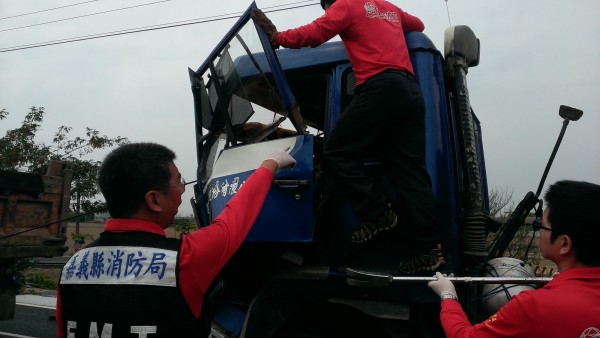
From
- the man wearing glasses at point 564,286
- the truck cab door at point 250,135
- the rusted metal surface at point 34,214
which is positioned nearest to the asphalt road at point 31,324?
the rusted metal surface at point 34,214

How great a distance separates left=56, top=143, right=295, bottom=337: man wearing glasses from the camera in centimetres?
150

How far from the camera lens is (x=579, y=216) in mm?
1638

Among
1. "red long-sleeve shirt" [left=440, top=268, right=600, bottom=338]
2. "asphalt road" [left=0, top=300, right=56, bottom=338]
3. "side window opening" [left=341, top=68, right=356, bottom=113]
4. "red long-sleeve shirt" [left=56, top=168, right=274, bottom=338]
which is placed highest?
"side window opening" [left=341, top=68, right=356, bottom=113]

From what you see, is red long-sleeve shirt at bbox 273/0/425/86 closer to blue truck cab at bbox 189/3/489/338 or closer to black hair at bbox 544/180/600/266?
blue truck cab at bbox 189/3/489/338

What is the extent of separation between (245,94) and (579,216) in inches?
90.6

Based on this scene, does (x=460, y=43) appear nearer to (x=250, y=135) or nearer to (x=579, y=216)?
(x=250, y=135)

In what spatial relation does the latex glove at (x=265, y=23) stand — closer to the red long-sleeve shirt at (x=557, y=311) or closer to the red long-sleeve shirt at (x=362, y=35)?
the red long-sleeve shirt at (x=362, y=35)

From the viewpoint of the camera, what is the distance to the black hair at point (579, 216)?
1.61 m

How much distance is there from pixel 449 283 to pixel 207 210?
81.9 inches

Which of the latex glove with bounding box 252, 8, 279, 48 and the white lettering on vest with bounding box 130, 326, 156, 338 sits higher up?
the latex glove with bounding box 252, 8, 279, 48

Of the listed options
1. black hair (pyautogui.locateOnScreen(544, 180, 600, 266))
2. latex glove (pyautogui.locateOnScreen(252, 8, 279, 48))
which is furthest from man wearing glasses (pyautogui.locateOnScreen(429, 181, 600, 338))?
latex glove (pyautogui.locateOnScreen(252, 8, 279, 48))

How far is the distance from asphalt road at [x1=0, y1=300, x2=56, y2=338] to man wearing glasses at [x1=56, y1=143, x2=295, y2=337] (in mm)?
6005

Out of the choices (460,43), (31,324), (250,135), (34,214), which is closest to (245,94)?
(250,135)

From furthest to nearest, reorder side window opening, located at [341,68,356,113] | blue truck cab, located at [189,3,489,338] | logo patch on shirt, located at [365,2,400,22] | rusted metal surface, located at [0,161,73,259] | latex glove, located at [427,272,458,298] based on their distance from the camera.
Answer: rusted metal surface, located at [0,161,73,259]
side window opening, located at [341,68,356,113]
logo patch on shirt, located at [365,2,400,22]
blue truck cab, located at [189,3,489,338]
latex glove, located at [427,272,458,298]
